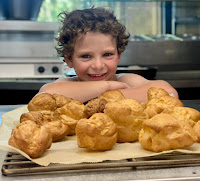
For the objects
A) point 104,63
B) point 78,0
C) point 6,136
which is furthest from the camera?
point 78,0

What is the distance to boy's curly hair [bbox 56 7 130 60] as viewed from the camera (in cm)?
153

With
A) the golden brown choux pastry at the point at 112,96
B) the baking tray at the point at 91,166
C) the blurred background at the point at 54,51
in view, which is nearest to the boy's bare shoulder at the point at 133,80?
the blurred background at the point at 54,51

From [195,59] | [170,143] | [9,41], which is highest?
[170,143]

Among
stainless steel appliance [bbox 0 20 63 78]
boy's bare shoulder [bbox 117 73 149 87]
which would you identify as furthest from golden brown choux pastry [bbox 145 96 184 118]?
stainless steel appliance [bbox 0 20 63 78]

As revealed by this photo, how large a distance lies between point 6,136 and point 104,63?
0.80 meters

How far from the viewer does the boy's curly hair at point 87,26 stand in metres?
1.53

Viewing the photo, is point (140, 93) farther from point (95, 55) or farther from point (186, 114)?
point (186, 114)

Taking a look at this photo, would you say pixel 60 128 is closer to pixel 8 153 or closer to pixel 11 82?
pixel 8 153

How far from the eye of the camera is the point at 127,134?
2.26 feet

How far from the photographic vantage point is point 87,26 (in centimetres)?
152

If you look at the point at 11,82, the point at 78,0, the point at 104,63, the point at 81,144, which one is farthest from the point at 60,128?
the point at 78,0

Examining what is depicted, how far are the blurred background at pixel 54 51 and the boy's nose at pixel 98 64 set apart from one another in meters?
0.98

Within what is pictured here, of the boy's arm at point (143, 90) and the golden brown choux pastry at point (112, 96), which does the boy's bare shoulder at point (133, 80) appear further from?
the golden brown choux pastry at point (112, 96)

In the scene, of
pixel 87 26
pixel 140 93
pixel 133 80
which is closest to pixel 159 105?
pixel 140 93
